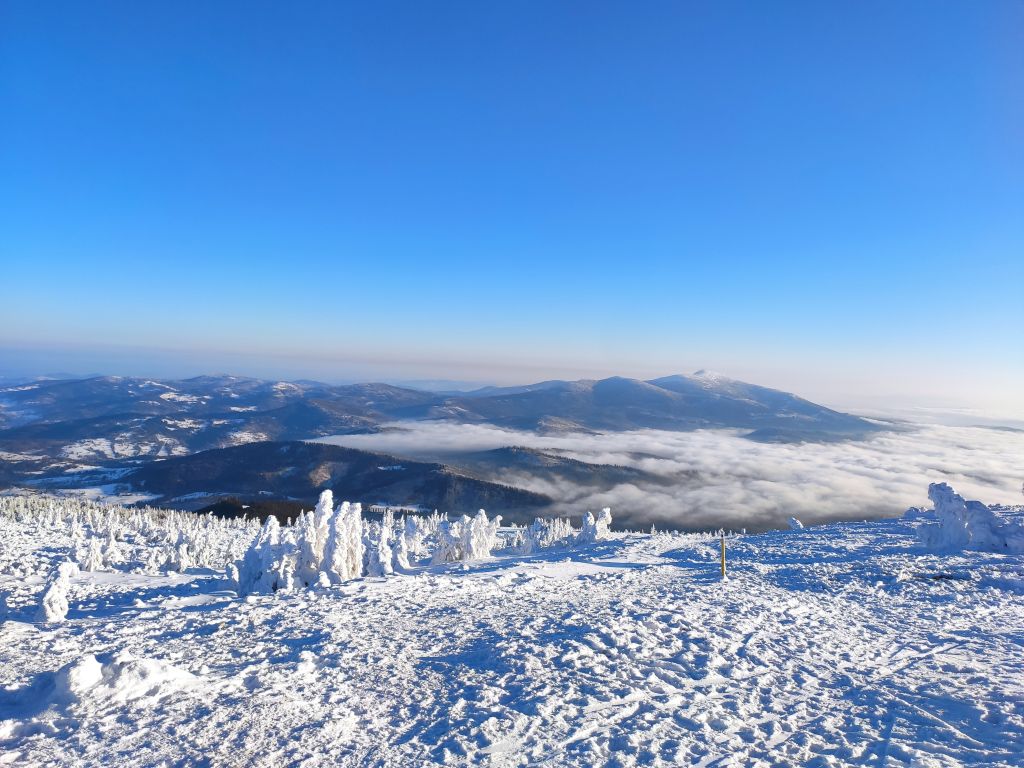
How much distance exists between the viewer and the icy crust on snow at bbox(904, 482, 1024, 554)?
30391mm

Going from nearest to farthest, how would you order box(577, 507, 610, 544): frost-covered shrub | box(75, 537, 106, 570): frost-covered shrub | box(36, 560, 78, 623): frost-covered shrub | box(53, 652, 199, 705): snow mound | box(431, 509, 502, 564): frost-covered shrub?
box(53, 652, 199, 705): snow mound
box(36, 560, 78, 623): frost-covered shrub
box(75, 537, 106, 570): frost-covered shrub
box(431, 509, 502, 564): frost-covered shrub
box(577, 507, 610, 544): frost-covered shrub

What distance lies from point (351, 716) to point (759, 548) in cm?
3317

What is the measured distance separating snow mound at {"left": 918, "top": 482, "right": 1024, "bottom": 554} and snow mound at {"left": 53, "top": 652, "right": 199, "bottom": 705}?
39.0m

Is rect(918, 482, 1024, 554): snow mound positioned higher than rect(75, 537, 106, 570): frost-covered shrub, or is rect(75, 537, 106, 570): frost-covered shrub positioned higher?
rect(918, 482, 1024, 554): snow mound

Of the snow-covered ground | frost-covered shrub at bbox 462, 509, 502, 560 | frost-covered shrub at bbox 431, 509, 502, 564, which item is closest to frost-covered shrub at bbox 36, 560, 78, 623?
the snow-covered ground

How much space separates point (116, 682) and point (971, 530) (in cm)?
4203

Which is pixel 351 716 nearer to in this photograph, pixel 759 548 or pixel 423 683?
pixel 423 683

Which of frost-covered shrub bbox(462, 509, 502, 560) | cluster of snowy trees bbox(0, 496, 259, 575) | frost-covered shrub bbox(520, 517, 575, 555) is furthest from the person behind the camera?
frost-covered shrub bbox(520, 517, 575, 555)

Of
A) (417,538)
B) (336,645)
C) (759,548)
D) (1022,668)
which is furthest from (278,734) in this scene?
(417,538)

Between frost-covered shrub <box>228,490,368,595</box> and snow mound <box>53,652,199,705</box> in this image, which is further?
frost-covered shrub <box>228,490,368,595</box>

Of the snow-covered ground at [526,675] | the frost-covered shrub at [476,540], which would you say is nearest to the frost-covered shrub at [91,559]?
the snow-covered ground at [526,675]

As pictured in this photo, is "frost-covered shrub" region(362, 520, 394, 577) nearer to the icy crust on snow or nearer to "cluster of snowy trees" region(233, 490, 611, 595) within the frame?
"cluster of snowy trees" region(233, 490, 611, 595)

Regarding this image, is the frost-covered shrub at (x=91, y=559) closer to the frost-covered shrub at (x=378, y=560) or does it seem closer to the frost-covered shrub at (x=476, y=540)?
the frost-covered shrub at (x=378, y=560)

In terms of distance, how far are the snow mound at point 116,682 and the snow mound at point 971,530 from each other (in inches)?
1536
